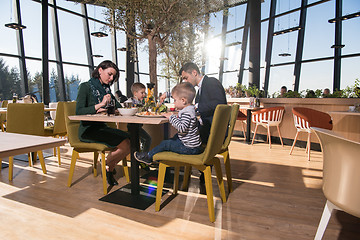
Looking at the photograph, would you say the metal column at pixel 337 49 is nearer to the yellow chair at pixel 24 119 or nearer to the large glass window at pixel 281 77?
the large glass window at pixel 281 77

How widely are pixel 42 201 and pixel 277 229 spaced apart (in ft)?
6.73

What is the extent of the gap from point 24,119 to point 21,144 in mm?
2326

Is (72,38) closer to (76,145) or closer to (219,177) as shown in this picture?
(76,145)

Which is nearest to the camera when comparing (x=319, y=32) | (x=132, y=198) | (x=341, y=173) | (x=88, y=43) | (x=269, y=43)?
(x=341, y=173)

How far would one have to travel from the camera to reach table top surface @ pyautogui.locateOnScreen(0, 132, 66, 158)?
0.86m

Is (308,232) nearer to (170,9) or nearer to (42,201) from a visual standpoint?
(42,201)

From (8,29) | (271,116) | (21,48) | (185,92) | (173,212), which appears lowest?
(173,212)

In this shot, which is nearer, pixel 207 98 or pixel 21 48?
pixel 207 98

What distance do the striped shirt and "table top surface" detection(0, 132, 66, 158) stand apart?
3.26 ft

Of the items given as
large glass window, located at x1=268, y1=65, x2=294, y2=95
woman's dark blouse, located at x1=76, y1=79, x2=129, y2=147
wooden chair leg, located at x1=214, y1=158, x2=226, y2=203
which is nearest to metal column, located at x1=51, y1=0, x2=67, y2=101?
woman's dark blouse, located at x1=76, y1=79, x2=129, y2=147

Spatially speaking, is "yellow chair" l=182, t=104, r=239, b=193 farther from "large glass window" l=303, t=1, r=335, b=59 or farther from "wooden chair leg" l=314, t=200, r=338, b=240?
"large glass window" l=303, t=1, r=335, b=59

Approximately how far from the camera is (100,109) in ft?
8.02

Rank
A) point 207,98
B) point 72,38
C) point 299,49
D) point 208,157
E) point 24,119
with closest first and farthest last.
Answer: point 208,157, point 207,98, point 24,119, point 299,49, point 72,38

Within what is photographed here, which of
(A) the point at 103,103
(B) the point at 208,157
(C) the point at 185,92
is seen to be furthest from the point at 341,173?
(A) the point at 103,103
